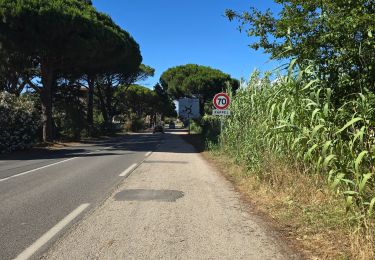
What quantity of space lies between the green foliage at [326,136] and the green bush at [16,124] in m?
Answer: 19.0

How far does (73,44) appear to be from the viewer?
97.3ft

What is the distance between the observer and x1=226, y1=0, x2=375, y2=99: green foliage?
6738 mm

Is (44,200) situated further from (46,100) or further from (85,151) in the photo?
(46,100)

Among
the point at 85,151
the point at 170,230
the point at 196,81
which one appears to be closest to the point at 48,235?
the point at 170,230

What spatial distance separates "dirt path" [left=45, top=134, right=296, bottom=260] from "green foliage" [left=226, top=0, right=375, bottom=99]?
8.68 feet

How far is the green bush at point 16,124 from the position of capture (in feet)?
86.8

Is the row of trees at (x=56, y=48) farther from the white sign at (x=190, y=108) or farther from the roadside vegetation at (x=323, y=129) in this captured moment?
the roadside vegetation at (x=323, y=129)

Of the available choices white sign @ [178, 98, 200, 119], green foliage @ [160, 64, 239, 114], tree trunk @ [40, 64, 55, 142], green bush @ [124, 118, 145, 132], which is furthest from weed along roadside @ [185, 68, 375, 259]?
green bush @ [124, 118, 145, 132]

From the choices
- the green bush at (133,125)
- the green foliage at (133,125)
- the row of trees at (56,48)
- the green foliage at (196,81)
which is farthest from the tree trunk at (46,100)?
the green foliage at (133,125)

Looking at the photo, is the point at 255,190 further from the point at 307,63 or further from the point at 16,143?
the point at 16,143

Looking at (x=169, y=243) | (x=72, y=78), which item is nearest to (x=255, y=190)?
(x=169, y=243)

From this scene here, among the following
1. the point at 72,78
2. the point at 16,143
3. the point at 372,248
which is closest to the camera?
the point at 372,248

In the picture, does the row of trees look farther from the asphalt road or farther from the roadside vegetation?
the roadside vegetation

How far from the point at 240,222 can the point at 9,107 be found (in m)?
23.3
